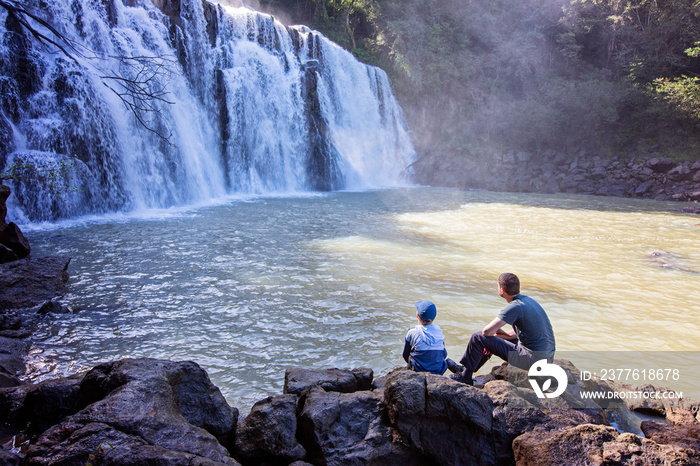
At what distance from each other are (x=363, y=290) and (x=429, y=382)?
386cm

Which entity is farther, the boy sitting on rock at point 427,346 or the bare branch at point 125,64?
the boy sitting on rock at point 427,346

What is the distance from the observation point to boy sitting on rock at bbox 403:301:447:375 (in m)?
3.86

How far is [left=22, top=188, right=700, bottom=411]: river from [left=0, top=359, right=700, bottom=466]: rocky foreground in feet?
3.07

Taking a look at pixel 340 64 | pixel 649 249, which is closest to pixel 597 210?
pixel 649 249

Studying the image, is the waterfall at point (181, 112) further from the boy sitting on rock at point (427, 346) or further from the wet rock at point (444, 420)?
the wet rock at point (444, 420)

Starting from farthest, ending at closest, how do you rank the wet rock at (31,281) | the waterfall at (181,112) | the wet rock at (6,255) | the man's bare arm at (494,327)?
the waterfall at (181,112)
the wet rock at (6,255)
the wet rock at (31,281)
the man's bare arm at (494,327)

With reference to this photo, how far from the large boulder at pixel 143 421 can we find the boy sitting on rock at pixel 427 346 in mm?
1692

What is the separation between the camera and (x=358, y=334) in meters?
5.45

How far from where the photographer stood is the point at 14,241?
7.84m

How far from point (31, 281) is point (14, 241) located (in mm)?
2131

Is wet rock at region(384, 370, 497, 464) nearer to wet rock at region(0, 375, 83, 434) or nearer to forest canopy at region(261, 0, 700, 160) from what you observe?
wet rock at region(0, 375, 83, 434)

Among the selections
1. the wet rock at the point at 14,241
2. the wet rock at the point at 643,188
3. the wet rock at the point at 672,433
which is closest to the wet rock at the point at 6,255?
the wet rock at the point at 14,241

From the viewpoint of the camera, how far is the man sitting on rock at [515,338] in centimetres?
391

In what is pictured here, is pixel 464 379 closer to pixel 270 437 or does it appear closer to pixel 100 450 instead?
pixel 270 437
